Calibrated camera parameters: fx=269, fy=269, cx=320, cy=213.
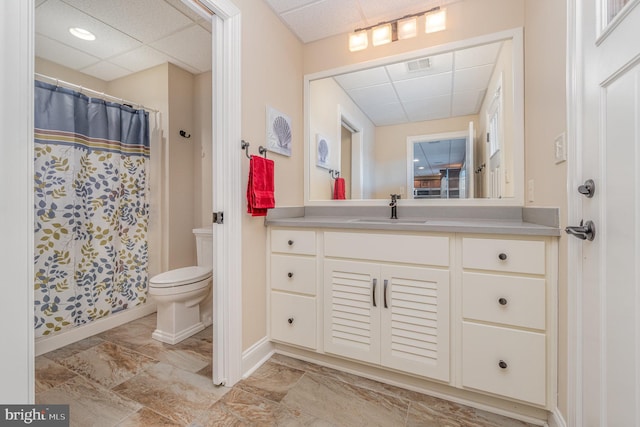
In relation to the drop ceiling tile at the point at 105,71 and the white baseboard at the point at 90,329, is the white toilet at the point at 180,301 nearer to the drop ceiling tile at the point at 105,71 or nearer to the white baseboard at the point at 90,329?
the white baseboard at the point at 90,329

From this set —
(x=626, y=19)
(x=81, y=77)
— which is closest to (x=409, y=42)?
(x=626, y=19)

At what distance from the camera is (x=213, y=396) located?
139 centimetres

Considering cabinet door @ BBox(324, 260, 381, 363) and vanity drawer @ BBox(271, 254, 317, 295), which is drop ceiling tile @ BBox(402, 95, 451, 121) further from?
vanity drawer @ BBox(271, 254, 317, 295)

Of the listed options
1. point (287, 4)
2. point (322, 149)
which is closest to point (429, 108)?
point (322, 149)

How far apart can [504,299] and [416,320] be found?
42cm

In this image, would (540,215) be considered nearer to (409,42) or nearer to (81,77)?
(409,42)

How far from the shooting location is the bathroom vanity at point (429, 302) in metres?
1.18

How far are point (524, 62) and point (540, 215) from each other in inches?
37.5

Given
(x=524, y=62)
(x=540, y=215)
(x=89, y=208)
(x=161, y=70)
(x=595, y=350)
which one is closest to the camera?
(x=595, y=350)

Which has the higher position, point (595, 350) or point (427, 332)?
point (595, 350)

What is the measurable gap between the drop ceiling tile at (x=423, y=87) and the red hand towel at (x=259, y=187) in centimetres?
115

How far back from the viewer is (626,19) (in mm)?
706

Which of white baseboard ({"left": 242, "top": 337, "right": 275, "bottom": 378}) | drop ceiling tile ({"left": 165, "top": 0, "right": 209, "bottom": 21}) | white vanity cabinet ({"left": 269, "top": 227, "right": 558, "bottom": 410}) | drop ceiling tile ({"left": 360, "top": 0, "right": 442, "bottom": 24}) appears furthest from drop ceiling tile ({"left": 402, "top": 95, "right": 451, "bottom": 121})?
white baseboard ({"left": 242, "top": 337, "right": 275, "bottom": 378})

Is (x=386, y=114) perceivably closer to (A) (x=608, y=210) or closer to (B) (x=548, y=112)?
(B) (x=548, y=112)
